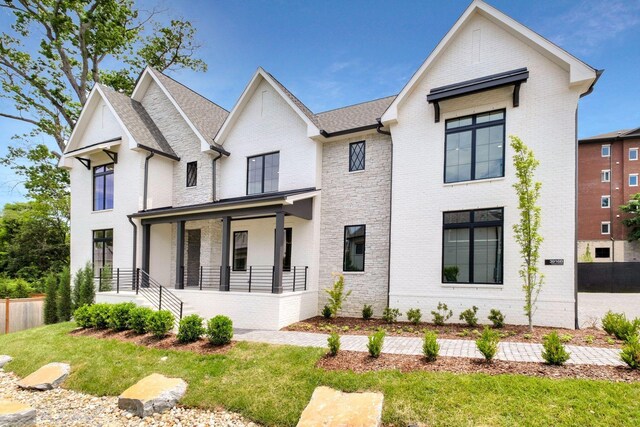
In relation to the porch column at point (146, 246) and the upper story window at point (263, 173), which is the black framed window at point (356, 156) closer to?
the upper story window at point (263, 173)

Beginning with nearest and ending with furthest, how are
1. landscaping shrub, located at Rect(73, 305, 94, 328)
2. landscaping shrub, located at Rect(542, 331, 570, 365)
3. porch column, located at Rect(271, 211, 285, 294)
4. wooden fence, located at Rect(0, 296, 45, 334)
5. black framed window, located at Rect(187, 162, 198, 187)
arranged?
landscaping shrub, located at Rect(542, 331, 570, 365) → porch column, located at Rect(271, 211, 285, 294) → landscaping shrub, located at Rect(73, 305, 94, 328) → wooden fence, located at Rect(0, 296, 45, 334) → black framed window, located at Rect(187, 162, 198, 187)

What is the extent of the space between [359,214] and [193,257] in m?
8.08

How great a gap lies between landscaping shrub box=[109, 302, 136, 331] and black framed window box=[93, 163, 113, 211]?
6.69m

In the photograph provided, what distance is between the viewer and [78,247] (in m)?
15.6

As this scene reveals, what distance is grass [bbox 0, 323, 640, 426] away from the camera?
439 centimetres

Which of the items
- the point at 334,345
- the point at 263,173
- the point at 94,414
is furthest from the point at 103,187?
the point at 334,345

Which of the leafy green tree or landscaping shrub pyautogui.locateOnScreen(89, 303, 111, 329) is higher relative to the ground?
the leafy green tree

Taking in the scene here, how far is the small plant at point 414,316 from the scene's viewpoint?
32.4ft

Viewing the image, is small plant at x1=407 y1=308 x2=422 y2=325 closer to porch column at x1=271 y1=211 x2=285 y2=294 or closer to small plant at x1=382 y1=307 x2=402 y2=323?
small plant at x1=382 y1=307 x2=402 y2=323

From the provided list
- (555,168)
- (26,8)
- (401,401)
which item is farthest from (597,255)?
(26,8)

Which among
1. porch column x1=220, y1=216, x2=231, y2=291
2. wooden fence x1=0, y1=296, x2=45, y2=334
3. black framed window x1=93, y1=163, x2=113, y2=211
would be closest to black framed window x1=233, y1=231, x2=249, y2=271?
porch column x1=220, y1=216, x2=231, y2=291

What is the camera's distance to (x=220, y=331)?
25.8 feet

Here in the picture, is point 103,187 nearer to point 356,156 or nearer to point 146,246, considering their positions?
point 146,246

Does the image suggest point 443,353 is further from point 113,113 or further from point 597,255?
point 597,255
